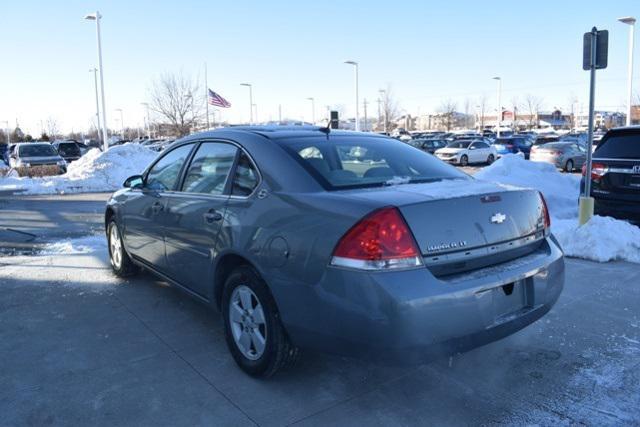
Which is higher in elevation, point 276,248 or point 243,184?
point 243,184

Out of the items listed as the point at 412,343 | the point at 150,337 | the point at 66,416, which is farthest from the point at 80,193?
the point at 412,343

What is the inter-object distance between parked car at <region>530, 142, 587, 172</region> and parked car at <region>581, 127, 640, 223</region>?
17985mm

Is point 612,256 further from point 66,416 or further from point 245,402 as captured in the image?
point 66,416

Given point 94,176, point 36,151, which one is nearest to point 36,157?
point 36,151

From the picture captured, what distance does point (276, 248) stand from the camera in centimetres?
315

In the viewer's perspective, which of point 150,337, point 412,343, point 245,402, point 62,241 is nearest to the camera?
point 412,343

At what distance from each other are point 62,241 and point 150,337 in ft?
15.6

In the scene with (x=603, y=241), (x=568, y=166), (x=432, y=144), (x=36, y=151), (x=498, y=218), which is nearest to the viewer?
(x=498, y=218)

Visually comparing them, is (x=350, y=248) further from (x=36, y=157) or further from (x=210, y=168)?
(x=36, y=157)

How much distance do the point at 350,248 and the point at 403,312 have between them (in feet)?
1.35

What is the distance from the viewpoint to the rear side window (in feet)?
11.7

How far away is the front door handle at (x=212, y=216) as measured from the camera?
3.71 m

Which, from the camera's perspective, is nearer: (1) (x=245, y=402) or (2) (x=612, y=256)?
(1) (x=245, y=402)

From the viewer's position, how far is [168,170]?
4.83 meters
